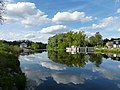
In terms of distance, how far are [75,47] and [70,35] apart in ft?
50.3

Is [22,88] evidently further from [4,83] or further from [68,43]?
[68,43]

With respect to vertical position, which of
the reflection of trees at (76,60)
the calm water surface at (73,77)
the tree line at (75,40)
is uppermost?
the tree line at (75,40)

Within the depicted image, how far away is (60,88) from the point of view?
23.0m

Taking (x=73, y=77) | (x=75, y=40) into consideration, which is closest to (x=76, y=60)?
(x=73, y=77)

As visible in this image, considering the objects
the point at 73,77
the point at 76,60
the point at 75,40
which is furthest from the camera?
the point at 75,40

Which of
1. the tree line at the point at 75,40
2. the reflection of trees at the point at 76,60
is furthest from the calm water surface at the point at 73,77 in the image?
the tree line at the point at 75,40

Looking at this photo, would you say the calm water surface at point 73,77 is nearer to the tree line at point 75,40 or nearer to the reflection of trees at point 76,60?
the reflection of trees at point 76,60

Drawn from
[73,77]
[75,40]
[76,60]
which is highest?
[75,40]

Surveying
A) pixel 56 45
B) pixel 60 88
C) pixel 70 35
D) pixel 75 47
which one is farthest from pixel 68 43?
A: pixel 60 88

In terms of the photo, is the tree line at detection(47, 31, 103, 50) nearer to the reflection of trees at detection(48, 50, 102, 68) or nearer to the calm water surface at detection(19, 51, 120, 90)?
the reflection of trees at detection(48, 50, 102, 68)

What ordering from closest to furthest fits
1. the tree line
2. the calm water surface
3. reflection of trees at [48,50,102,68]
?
the calm water surface → reflection of trees at [48,50,102,68] → the tree line

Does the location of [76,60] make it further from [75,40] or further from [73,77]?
[75,40]

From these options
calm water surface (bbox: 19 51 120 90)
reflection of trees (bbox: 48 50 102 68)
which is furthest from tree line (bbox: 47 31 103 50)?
calm water surface (bbox: 19 51 120 90)

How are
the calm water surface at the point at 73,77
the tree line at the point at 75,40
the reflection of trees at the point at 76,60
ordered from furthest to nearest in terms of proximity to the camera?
the tree line at the point at 75,40, the reflection of trees at the point at 76,60, the calm water surface at the point at 73,77
